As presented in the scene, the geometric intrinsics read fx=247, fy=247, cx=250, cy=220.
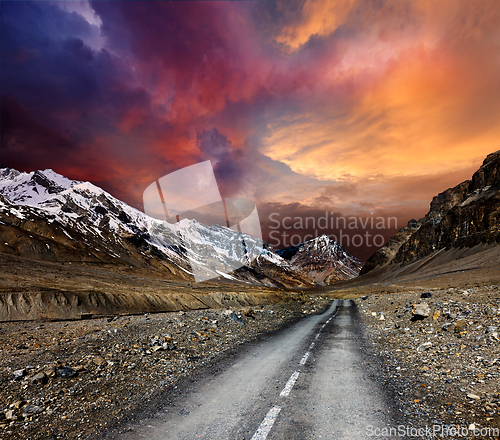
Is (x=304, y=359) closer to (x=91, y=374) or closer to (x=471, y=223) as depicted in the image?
(x=91, y=374)

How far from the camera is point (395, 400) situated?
21.7 feet


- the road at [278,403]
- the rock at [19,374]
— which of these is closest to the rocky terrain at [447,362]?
the road at [278,403]

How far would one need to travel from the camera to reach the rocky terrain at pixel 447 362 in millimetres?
5930

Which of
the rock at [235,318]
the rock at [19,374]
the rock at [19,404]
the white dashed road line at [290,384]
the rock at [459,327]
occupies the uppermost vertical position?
the rock at [459,327]

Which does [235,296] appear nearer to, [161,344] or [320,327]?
[320,327]

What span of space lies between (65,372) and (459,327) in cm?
1554

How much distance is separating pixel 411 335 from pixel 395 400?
25.1 ft

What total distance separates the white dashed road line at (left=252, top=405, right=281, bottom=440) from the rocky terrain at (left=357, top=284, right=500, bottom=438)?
3.28m

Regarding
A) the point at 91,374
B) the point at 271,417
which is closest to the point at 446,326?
the point at 271,417

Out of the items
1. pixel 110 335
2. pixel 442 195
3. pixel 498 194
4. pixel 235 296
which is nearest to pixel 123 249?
pixel 235 296

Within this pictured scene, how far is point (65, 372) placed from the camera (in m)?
7.78

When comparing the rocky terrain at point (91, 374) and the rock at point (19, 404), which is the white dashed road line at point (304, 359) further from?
the rock at point (19, 404)

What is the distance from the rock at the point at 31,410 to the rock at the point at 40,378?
49.6 inches

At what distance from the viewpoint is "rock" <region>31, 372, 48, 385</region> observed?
7.22m
